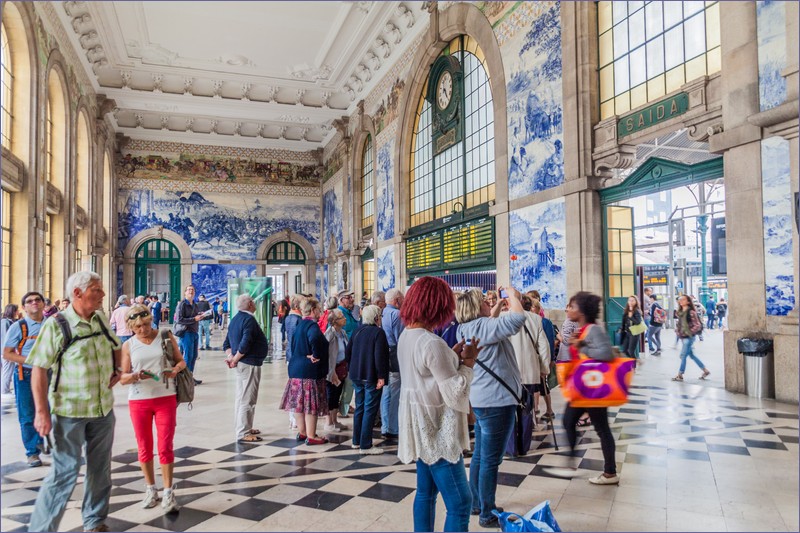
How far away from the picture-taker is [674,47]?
782 cm

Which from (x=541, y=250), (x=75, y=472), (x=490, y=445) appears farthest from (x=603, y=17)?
(x=75, y=472)

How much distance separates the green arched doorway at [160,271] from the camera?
26000 millimetres

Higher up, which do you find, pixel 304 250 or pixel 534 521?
pixel 304 250

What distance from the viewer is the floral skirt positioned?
5781mm

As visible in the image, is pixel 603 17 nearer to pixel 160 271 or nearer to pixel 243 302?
pixel 243 302

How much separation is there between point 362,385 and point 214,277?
75.7 ft

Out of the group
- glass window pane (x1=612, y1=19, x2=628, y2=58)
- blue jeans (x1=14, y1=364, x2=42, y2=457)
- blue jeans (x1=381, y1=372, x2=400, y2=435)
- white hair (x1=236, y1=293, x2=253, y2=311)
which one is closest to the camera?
blue jeans (x1=14, y1=364, x2=42, y2=457)

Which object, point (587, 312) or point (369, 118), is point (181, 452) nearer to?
point (587, 312)

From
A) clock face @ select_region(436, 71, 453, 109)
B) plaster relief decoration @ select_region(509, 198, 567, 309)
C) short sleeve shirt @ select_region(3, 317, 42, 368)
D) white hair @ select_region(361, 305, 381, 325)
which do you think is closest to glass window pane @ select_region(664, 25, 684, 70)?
plaster relief decoration @ select_region(509, 198, 567, 309)

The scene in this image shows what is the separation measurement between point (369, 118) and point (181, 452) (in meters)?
16.4

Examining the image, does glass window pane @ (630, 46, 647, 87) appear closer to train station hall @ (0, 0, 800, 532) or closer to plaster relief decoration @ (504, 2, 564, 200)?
train station hall @ (0, 0, 800, 532)

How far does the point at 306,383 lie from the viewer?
5840 mm

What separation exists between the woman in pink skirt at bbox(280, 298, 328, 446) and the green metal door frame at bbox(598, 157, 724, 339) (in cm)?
565

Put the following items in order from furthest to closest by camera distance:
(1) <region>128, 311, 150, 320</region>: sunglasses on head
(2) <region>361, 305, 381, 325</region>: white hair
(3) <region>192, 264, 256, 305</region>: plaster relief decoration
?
(3) <region>192, 264, 256, 305</region>: plaster relief decoration, (2) <region>361, 305, 381, 325</region>: white hair, (1) <region>128, 311, 150, 320</region>: sunglasses on head
